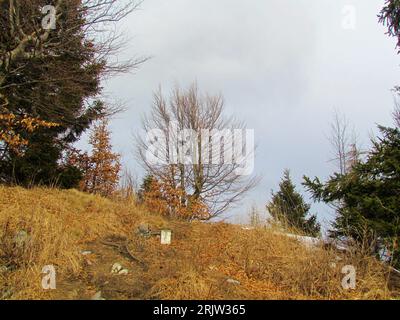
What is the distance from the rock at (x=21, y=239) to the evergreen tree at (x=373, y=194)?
5.11 meters

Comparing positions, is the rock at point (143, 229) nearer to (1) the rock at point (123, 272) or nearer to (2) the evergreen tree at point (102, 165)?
(1) the rock at point (123, 272)

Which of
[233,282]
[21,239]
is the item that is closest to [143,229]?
[21,239]

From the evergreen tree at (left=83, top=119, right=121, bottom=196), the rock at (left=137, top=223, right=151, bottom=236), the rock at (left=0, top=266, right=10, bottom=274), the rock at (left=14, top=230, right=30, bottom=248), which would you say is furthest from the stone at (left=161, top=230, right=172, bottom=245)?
the evergreen tree at (left=83, top=119, right=121, bottom=196)

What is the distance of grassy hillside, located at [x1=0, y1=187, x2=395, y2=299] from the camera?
5147 mm

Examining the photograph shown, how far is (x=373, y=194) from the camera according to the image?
26.3ft

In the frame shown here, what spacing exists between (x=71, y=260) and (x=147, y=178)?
16135mm

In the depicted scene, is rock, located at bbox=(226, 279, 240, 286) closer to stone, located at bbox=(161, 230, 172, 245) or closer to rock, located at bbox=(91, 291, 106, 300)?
rock, located at bbox=(91, 291, 106, 300)

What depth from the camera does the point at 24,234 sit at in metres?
6.12

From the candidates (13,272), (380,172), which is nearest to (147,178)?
(380,172)

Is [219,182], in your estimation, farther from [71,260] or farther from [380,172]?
[71,260]

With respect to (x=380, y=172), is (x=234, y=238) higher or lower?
lower

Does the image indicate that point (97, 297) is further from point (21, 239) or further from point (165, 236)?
point (165, 236)

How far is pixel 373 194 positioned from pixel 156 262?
15.2 ft
